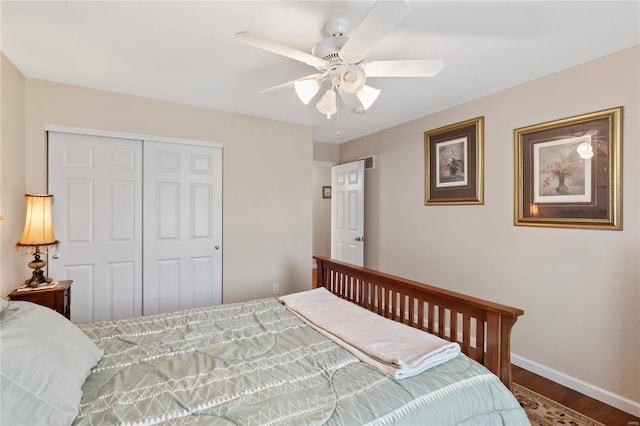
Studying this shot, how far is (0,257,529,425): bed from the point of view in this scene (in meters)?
1.01

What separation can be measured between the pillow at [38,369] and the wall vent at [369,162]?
3548mm

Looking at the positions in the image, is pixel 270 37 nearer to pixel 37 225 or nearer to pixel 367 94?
pixel 367 94

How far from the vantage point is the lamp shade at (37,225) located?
7.11 feet

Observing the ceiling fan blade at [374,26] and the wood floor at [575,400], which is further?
the wood floor at [575,400]

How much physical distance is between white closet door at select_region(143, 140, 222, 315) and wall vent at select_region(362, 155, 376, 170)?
1.96 metres

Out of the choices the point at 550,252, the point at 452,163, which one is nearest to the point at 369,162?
the point at 452,163

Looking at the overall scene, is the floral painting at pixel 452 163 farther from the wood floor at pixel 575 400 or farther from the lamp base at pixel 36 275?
the lamp base at pixel 36 275

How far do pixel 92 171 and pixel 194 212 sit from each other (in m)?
0.94

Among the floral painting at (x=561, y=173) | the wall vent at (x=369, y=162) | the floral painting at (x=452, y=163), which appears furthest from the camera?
the wall vent at (x=369, y=162)

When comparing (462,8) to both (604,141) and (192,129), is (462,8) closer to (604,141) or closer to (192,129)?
(604,141)

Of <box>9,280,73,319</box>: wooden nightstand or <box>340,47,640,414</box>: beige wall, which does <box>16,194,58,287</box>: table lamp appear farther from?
<box>340,47,640,414</box>: beige wall

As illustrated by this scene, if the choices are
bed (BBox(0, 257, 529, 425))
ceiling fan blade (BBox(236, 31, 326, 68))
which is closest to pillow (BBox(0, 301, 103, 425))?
bed (BBox(0, 257, 529, 425))

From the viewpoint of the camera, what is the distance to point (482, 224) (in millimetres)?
2889

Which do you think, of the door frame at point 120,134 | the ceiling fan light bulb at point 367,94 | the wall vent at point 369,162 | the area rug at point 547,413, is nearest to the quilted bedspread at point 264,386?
the area rug at point 547,413
